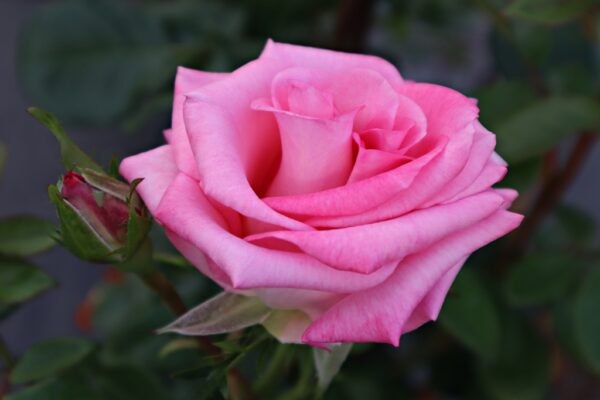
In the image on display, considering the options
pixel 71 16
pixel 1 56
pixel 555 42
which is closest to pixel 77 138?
pixel 1 56

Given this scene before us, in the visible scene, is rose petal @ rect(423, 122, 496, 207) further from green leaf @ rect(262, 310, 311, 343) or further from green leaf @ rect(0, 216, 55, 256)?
green leaf @ rect(0, 216, 55, 256)

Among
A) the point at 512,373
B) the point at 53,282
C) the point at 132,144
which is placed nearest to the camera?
the point at 53,282

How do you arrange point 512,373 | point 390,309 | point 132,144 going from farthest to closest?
point 132,144
point 512,373
point 390,309

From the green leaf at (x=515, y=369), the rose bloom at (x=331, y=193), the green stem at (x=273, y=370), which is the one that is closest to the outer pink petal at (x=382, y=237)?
the rose bloom at (x=331, y=193)

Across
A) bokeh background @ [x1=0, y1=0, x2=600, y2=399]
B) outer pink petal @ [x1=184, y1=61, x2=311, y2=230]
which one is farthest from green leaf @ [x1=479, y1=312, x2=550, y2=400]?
outer pink petal @ [x1=184, y1=61, x2=311, y2=230]

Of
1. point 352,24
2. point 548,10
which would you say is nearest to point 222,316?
point 548,10

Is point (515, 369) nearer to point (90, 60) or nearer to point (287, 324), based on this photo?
point (287, 324)

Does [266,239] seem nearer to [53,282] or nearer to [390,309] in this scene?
[390,309]

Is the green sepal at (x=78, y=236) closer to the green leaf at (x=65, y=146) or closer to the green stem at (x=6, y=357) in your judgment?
the green leaf at (x=65, y=146)
